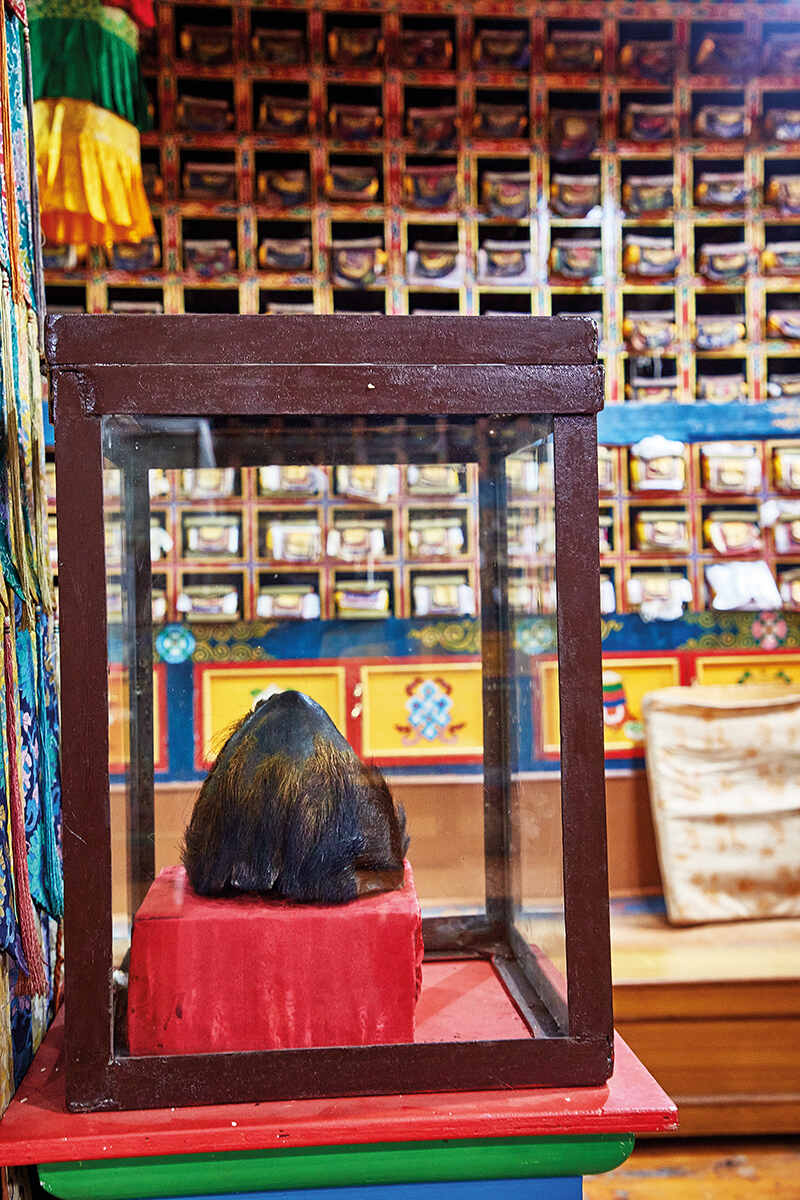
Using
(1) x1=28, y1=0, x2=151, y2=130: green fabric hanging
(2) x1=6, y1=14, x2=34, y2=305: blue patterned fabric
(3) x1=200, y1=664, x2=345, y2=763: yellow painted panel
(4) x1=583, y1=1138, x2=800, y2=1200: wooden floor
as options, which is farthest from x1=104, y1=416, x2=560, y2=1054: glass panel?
(1) x1=28, y1=0, x2=151, y2=130: green fabric hanging

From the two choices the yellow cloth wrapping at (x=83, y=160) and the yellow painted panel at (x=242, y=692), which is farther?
the yellow cloth wrapping at (x=83, y=160)

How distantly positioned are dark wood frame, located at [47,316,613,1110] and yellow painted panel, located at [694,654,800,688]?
2.06 m

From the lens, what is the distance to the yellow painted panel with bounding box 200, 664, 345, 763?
96cm

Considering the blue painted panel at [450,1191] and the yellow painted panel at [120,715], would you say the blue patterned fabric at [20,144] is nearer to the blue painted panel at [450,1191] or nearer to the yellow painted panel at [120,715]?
the yellow painted panel at [120,715]

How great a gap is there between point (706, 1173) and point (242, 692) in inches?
65.1

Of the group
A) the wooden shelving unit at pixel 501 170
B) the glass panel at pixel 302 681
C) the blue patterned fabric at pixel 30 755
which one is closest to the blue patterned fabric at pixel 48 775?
the blue patterned fabric at pixel 30 755

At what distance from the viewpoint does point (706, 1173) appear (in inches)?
81.6

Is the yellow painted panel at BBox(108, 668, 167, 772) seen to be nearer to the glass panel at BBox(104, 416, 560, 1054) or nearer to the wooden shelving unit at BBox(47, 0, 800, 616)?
the glass panel at BBox(104, 416, 560, 1054)

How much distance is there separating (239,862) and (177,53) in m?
2.51

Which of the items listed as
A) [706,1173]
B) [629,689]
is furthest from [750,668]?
[706,1173]

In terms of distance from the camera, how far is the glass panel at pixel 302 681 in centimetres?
86

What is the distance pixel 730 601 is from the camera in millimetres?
2793

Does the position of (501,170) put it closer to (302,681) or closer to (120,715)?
(302,681)

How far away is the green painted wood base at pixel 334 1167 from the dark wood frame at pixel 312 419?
0.14ft
